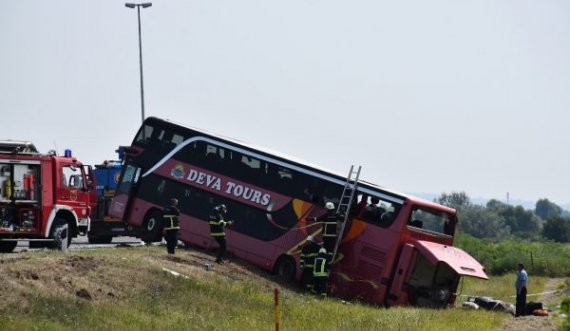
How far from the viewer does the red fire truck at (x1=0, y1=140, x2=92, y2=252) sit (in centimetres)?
2863

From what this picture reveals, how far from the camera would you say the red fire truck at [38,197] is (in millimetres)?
28633

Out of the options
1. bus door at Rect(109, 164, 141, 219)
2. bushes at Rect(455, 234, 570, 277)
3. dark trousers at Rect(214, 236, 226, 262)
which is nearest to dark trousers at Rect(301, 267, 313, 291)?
dark trousers at Rect(214, 236, 226, 262)

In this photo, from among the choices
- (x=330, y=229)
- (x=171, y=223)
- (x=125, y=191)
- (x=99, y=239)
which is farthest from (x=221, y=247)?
(x=99, y=239)

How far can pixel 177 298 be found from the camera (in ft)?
79.0

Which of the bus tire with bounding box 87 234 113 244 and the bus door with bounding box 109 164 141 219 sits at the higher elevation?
the bus door with bounding box 109 164 141 219

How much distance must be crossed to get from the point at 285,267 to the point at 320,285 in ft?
6.54

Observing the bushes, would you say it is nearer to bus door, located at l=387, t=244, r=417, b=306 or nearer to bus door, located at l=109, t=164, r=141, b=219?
bus door, located at l=387, t=244, r=417, b=306

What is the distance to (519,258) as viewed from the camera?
56094 mm

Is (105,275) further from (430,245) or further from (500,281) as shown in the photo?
(500,281)

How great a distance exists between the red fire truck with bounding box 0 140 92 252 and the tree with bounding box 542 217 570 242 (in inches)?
3630

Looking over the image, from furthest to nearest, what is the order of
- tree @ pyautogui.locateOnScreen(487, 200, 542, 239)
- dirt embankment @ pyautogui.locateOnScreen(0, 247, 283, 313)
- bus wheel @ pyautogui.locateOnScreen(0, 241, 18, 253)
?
tree @ pyautogui.locateOnScreen(487, 200, 542, 239) → bus wheel @ pyautogui.locateOnScreen(0, 241, 18, 253) → dirt embankment @ pyautogui.locateOnScreen(0, 247, 283, 313)

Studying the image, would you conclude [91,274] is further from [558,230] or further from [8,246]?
[558,230]

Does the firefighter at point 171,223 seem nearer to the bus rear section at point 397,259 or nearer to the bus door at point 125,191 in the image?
the bus door at point 125,191

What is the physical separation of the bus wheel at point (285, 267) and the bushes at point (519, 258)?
82.6 ft
